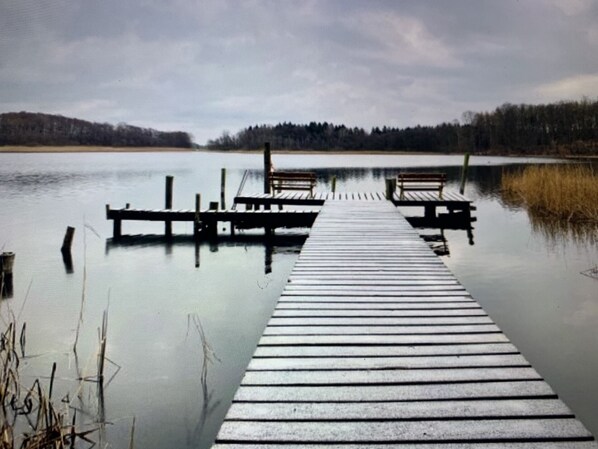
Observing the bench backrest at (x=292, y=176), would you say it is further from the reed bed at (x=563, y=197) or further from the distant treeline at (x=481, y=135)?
the distant treeline at (x=481, y=135)

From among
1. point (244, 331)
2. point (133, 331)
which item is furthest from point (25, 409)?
point (244, 331)

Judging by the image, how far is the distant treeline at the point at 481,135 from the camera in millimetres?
77438

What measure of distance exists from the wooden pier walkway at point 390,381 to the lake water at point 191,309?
1476mm

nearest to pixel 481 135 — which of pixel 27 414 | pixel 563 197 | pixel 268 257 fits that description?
→ pixel 563 197

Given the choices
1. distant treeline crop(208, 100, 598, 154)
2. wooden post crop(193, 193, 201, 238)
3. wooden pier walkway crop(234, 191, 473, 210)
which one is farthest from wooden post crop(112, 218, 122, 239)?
distant treeline crop(208, 100, 598, 154)

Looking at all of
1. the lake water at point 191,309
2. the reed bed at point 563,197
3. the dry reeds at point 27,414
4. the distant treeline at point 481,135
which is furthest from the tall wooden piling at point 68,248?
the distant treeline at point 481,135

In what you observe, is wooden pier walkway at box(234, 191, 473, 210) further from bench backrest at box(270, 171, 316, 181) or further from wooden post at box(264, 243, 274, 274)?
wooden post at box(264, 243, 274, 274)

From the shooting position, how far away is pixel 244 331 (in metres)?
7.16

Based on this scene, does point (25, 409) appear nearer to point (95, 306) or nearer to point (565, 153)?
point (95, 306)

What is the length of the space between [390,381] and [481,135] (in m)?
94.0

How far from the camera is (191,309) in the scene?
8234mm

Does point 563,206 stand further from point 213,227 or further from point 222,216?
point 213,227

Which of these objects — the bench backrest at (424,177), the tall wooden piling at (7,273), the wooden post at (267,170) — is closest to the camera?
the tall wooden piling at (7,273)

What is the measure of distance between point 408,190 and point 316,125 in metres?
114
